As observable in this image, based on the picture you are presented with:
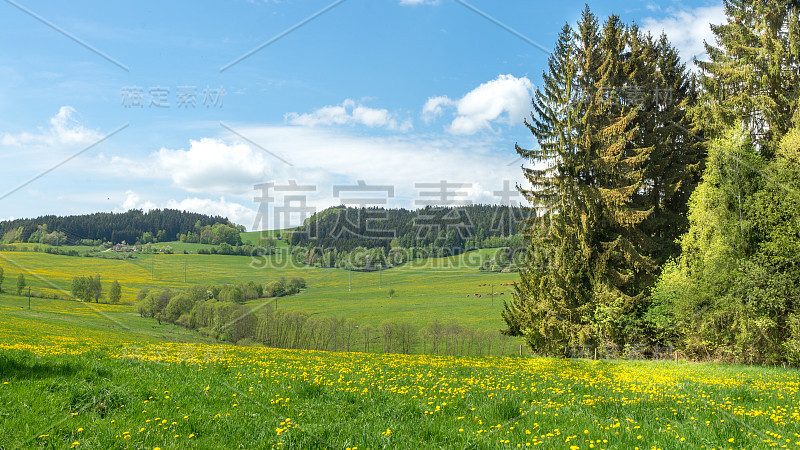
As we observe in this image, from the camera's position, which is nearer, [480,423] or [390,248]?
[480,423]

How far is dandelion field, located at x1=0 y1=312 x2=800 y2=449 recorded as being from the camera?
605cm

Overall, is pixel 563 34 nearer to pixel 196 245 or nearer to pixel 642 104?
pixel 642 104

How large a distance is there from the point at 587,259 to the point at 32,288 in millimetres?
136310

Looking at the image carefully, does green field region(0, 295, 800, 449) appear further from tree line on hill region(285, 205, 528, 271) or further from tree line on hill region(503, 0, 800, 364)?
tree line on hill region(285, 205, 528, 271)

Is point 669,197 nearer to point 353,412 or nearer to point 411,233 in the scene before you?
point 353,412

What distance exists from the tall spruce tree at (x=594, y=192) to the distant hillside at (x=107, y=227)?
11791 centimetres

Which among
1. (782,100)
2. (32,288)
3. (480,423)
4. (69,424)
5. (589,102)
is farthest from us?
(32,288)

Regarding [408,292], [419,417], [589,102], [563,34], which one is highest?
[563,34]

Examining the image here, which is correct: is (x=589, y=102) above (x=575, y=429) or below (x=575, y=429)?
above

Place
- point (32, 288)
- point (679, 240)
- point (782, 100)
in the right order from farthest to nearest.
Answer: point (32, 288)
point (679, 240)
point (782, 100)

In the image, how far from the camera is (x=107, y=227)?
140625 millimetres

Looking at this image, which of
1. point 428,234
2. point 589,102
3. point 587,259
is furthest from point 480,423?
point 428,234

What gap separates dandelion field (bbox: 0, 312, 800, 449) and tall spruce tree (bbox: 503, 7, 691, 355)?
19146mm

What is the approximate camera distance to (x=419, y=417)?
292 inches
